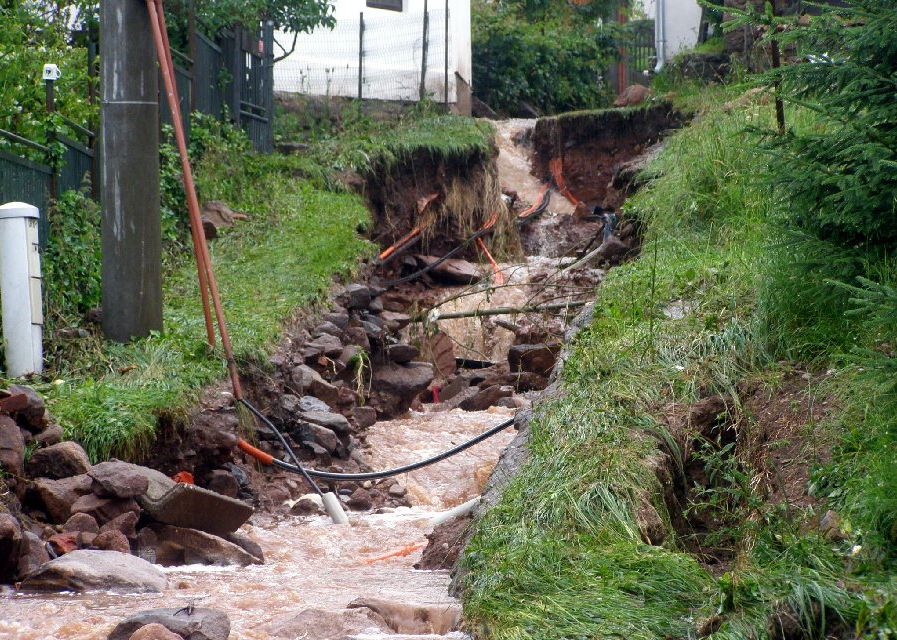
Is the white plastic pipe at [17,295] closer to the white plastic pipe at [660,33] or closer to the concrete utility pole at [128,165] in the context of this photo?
the concrete utility pole at [128,165]

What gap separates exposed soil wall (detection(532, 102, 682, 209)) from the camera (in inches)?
647

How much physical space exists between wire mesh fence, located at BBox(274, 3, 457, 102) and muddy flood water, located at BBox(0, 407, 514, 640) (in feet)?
39.0

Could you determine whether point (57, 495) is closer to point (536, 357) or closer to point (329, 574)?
point (329, 574)

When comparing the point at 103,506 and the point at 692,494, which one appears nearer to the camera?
the point at 692,494

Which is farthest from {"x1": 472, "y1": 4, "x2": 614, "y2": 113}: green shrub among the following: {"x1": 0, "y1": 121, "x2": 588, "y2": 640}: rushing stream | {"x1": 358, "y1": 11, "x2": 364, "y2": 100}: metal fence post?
{"x1": 0, "y1": 121, "x2": 588, "y2": 640}: rushing stream

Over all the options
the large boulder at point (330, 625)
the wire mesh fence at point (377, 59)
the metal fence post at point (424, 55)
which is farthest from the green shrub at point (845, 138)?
the metal fence post at point (424, 55)

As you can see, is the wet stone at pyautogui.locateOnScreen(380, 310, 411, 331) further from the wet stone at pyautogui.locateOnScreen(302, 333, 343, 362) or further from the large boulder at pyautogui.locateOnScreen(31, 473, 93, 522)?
the large boulder at pyautogui.locateOnScreen(31, 473, 93, 522)

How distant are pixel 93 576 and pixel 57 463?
116 centimetres

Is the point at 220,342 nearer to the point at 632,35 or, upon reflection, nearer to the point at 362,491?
the point at 362,491

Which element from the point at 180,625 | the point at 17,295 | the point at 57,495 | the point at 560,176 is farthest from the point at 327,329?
the point at 560,176

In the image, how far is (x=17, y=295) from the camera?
248 inches

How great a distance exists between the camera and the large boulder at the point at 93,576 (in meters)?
4.21

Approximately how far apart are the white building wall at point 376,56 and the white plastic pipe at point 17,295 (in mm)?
12133

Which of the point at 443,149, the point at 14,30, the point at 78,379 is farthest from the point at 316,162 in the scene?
the point at 78,379
